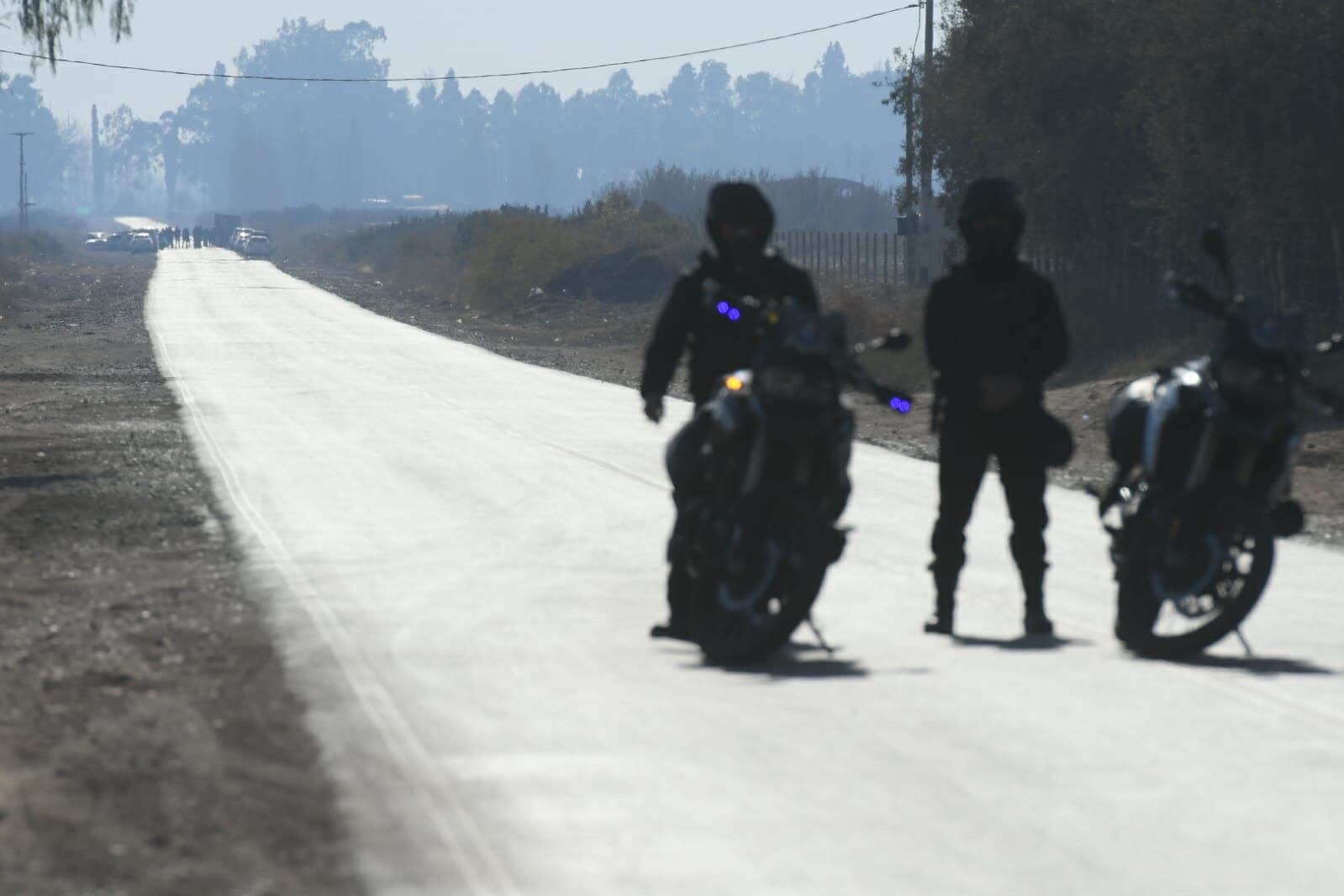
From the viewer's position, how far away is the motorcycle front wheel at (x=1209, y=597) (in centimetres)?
785

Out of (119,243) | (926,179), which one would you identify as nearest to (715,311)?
(926,179)

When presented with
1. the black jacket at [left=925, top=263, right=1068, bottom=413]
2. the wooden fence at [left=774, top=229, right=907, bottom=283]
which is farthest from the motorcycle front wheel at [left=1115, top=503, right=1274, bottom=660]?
the wooden fence at [left=774, top=229, right=907, bottom=283]

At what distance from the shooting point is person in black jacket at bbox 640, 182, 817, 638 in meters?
8.34

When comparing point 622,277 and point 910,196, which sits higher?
point 910,196

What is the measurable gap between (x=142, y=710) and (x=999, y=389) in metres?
3.35

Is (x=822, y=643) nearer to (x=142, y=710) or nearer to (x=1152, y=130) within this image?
(x=142, y=710)

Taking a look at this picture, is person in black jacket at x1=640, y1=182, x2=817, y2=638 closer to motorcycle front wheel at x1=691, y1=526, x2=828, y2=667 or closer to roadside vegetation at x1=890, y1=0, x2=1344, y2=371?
motorcycle front wheel at x1=691, y1=526, x2=828, y2=667

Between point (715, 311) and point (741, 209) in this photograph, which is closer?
point (741, 209)

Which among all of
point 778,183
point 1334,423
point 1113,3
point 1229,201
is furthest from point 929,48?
point 778,183

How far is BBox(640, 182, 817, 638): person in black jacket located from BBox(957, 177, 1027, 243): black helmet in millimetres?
645

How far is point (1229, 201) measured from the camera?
1025 inches

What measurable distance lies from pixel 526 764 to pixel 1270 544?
2872mm

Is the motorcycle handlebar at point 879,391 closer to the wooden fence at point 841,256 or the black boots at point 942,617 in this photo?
the black boots at point 942,617

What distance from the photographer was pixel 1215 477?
7969 mm
